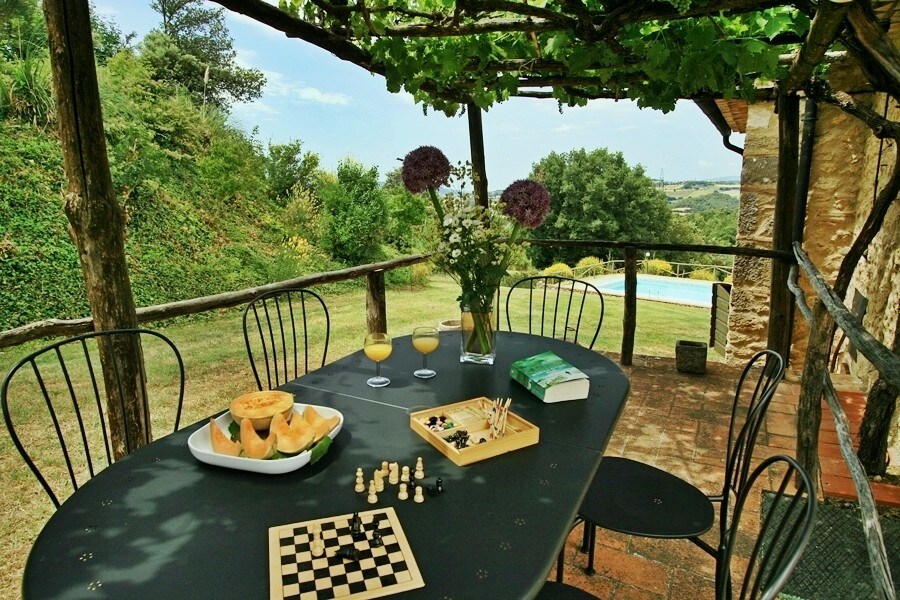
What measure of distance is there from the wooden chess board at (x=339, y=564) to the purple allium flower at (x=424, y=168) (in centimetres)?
115

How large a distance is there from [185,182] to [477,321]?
8.32 meters

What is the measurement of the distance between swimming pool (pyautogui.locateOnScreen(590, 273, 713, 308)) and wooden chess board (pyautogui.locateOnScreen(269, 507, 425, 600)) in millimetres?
13138

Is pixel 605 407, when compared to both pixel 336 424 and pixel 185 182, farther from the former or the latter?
pixel 185 182

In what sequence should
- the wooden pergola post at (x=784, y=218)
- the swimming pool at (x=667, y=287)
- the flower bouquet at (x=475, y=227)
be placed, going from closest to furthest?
the flower bouquet at (x=475, y=227)
the wooden pergola post at (x=784, y=218)
the swimming pool at (x=667, y=287)

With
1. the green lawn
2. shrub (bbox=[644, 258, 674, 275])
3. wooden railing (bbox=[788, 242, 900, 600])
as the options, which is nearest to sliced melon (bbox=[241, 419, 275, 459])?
wooden railing (bbox=[788, 242, 900, 600])

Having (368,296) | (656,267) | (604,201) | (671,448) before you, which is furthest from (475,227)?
(604,201)

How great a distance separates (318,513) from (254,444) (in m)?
0.27

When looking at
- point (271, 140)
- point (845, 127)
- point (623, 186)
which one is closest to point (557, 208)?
point (623, 186)

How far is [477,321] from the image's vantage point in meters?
1.82

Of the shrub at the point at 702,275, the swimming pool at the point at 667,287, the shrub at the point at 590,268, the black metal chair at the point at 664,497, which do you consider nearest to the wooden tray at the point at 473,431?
the black metal chair at the point at 664,497

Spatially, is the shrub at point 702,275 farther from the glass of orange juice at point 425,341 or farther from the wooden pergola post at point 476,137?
the glass of orange juice at point 425,341

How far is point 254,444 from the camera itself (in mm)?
1162

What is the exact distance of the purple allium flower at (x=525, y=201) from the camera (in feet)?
5.71

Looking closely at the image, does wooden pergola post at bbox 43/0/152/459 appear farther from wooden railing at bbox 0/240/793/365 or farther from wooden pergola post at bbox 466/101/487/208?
wooden pergola post at bbox 466/101/487/208
